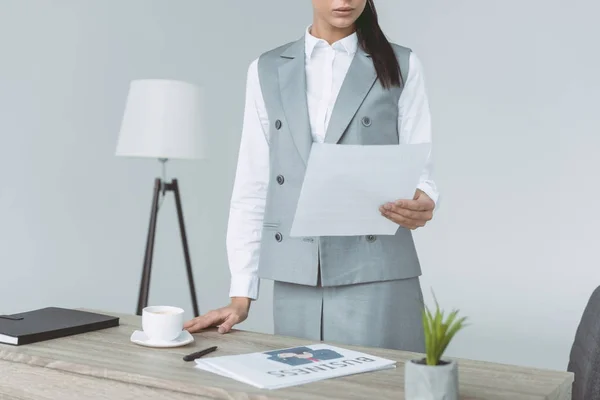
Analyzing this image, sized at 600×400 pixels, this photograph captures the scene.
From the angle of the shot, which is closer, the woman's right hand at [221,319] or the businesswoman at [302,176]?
the woman's right hand at [221,319]

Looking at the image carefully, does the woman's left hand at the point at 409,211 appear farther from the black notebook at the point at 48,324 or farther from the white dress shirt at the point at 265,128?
the black notebook at the point at 48,324

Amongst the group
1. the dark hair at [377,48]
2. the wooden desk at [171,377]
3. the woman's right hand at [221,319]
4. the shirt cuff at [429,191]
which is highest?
the dark hair at [377,48]

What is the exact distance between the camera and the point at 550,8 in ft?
14.6

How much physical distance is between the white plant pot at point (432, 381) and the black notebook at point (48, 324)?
77 cm

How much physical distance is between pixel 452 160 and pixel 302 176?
10.1 feet

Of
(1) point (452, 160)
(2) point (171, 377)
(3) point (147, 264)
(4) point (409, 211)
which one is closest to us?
(2) point (171, 377)

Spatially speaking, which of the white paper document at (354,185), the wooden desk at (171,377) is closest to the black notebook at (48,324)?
the wooden desk at (171,377)

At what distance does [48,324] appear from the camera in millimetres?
1550

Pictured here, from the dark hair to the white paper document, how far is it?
1.08 feet

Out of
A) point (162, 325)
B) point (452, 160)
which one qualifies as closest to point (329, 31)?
point (162, 325)

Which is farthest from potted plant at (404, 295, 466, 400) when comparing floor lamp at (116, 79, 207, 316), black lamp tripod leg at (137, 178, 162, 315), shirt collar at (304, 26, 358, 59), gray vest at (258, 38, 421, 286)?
black lamp tripod leg at (137, 178, 162, 315)

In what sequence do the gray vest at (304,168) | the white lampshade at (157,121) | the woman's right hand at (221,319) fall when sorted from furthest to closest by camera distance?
1. the white lampshade at (157,121)
2. the gray vest at (304,168)
3. the woman's right hand at (221,319)

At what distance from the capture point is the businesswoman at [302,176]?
5.51 ft

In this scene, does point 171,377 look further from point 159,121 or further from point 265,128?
point 159,121
